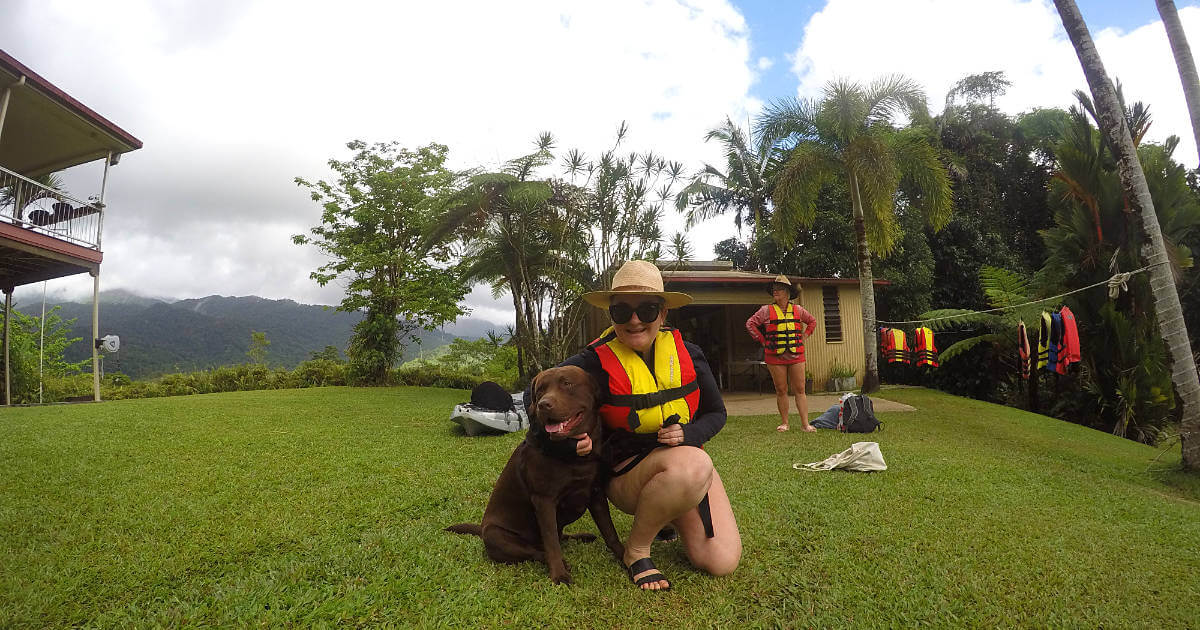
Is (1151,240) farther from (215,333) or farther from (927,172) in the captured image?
(215,333)

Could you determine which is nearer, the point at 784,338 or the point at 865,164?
the point at 784,338

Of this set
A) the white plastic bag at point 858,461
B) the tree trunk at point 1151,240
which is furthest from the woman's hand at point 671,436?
the tree trunk at point 1151,240

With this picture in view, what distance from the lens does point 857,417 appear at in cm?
677

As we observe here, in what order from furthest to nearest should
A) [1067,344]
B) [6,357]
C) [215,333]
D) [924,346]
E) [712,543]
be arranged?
[215,333] → [924,346] → [6,357] → [1067,344] → [712,543]

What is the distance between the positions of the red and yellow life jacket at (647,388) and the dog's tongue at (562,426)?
271 mm

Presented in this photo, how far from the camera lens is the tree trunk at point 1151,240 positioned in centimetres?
516

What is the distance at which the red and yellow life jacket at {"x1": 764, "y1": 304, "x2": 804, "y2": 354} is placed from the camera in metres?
6.63

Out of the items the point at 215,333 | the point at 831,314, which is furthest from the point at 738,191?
the point at 215,333

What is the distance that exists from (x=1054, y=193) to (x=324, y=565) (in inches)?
520

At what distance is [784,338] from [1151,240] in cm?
361

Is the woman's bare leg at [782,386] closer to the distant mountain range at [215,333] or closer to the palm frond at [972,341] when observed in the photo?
the palm frond at [972,341]

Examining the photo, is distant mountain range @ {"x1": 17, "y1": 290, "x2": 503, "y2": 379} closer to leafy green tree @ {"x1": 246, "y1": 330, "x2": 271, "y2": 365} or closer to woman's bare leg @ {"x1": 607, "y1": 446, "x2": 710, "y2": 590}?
leafy green tree @ {"x1": 246, "y1": 330, "x2": 271, "y2": 365}

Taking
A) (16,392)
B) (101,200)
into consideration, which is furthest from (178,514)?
(16,392)

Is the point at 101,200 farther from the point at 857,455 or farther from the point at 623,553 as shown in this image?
the point at 857,455
